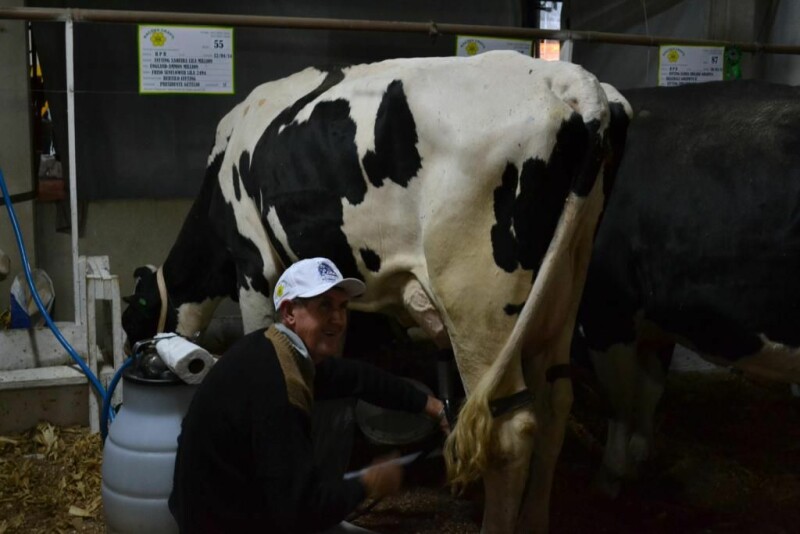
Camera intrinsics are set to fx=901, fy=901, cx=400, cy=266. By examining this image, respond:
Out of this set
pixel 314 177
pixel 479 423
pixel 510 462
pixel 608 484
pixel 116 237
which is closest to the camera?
pixel 479 423

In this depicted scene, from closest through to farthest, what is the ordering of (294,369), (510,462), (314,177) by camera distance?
1. (294,369)
2. (510,462)
3. (314,177)

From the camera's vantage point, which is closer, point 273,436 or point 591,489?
point 273,436

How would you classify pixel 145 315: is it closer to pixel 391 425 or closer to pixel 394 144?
pixel 391 425

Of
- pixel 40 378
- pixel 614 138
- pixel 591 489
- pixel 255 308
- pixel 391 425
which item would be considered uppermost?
pixel 614 138

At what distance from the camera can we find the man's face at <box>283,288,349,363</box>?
255 cm

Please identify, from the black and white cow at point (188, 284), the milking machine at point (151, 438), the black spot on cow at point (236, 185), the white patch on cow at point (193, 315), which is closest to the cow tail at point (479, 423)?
the milking machine at point (151, 438)

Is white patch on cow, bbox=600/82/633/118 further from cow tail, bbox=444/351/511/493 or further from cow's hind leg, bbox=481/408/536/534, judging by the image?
cow's hind leg, bbox=481/408/536/534

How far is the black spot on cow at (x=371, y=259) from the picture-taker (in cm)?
353

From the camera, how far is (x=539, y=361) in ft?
11.4

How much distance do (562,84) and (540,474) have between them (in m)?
1.48

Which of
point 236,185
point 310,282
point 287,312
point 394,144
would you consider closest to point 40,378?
point 236,185

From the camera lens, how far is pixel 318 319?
101 inches

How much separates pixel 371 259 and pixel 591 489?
1709 mm

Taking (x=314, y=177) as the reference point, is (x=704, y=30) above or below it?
above
